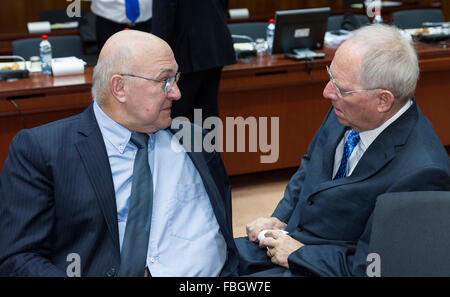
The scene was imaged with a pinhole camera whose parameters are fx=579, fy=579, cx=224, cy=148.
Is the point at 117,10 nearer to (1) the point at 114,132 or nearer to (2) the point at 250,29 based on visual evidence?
(2) the point at 250,29

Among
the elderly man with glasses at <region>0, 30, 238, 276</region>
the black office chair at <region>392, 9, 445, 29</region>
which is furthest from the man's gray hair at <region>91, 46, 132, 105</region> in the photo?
the black office chair at <region>392, 9, 445, 29</region>

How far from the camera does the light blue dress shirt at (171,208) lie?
1838 millimetres

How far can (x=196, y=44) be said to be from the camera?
364cm

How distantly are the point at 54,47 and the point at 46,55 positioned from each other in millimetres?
420

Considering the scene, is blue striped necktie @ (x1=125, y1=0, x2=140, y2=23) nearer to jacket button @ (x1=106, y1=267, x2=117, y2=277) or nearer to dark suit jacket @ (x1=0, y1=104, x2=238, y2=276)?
dark suit jacket @ (x1=0, y1=104, x2=238, y2=276)

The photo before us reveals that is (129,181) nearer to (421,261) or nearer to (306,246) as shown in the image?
(306,246)

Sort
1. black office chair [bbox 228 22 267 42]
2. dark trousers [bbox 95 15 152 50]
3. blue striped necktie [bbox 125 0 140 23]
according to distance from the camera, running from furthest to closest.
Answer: black office chair [bbox 228 22 267 42], dark trousers [bbox 95 15 152 50], blue striped necktie [bbox 125 0 140 23]

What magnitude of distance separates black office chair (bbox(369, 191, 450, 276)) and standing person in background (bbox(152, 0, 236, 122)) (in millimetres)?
2301

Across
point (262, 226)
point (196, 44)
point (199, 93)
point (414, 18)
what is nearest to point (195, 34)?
point (196, 44)

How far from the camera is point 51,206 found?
172 centimetres

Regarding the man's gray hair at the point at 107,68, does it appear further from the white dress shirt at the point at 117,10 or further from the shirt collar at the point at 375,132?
the white dress shirt at the point at 117,10

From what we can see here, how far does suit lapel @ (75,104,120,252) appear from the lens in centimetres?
174
